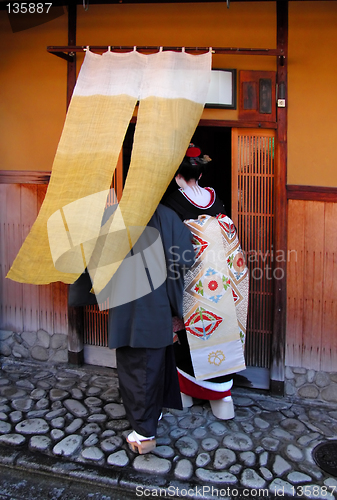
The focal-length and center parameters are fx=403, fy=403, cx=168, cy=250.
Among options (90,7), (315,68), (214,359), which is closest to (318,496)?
(214,359)

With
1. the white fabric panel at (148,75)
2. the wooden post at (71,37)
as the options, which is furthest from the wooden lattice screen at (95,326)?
the wooden post at (71,37)

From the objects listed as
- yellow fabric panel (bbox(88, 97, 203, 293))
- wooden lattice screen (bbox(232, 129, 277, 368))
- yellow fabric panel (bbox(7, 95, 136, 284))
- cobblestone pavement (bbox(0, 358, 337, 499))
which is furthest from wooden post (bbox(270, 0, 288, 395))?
yellow fabric panel (bbox(7, 95, 136, 284))

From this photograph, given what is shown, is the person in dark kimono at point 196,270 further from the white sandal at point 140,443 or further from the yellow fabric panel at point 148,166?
the white sandal at point 140,443

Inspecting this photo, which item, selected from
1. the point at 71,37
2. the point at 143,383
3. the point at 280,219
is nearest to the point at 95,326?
the point at 143,383

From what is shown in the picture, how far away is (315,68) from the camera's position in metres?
4.37

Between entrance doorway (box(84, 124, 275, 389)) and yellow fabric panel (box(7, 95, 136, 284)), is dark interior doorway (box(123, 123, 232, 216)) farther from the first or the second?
yellow fabric panel (box(7, 95, 136, 284))

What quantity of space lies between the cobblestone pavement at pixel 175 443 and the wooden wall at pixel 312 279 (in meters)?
0.60

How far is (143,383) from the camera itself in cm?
354

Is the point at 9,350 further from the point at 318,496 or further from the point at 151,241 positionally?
the point at 318,496

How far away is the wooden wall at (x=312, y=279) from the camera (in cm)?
449

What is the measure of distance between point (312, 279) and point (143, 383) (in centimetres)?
227

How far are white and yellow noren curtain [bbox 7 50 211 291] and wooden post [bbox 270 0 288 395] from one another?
102cm

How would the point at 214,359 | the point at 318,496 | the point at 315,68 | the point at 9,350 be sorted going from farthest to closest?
the point at 9,350, the point at 315,68, the point at 214,359, the point at 318,496

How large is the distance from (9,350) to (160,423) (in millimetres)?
2559
